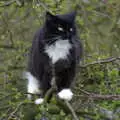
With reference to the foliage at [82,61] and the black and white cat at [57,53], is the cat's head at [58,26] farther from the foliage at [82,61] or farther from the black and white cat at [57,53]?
the foliage at [82,61]

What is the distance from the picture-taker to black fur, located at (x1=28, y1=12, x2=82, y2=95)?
342cm

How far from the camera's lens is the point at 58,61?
3.56 metres

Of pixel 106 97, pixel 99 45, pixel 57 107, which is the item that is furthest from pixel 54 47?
pixel 99 45

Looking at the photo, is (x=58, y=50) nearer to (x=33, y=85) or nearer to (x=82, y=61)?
(x=82, y=61)

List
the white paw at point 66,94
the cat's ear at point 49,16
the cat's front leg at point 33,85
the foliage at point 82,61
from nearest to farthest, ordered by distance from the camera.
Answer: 1. the foliage at point 82,61
2. the cat's ear at point 49,16
3. the white paw at point 66,94
4. the cat's front leg at point 33,85

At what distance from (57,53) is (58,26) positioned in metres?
0.26

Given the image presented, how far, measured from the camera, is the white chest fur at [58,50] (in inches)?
136

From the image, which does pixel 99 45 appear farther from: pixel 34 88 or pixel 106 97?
pixel 106 97

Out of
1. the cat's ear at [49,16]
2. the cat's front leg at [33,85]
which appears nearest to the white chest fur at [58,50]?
the cat's ear at [49,16]

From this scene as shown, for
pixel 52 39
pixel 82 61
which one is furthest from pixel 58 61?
pixel 82 61

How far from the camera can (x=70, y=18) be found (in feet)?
11.4

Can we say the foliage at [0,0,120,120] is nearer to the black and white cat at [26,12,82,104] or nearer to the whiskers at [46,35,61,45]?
the black and white cat at [26,12,82,104]

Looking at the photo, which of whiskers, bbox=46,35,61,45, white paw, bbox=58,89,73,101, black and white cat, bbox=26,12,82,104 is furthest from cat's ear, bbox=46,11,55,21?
white paw, bbox=58,89,73,101

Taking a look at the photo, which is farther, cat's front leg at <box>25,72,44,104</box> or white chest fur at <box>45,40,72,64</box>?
cat's front leg at <box>25,72,44,104</box>
